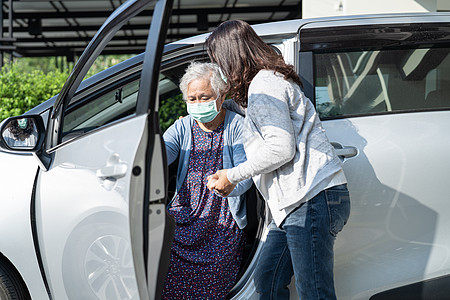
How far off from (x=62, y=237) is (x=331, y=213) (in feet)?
3.51

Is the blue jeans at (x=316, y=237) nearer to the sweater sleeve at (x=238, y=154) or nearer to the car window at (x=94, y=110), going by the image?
the sweater sleeve at (x=238, y=154)

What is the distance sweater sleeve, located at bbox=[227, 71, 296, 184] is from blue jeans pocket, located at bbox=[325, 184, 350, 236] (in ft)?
0.85

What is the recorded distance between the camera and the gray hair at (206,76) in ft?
8.45

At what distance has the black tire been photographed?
229cm

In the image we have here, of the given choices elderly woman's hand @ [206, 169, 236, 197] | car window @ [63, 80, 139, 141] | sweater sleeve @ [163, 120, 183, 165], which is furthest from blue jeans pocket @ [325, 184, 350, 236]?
car window @ [63, 80, 139, 141]

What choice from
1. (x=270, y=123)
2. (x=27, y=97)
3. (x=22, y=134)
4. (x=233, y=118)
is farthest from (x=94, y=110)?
(x=27, y=97)

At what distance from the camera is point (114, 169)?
1907mm

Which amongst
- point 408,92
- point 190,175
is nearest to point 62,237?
point 190,175

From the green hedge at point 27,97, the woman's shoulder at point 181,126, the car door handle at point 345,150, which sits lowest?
the green hedge at point 27,97

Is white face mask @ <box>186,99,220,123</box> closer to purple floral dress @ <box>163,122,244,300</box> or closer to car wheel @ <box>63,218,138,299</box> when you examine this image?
purple floral dress @ <box>163,122,244,300</box>

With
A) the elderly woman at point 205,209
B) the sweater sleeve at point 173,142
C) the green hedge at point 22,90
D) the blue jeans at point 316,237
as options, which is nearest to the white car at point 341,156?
the elderly woman at point 205,209

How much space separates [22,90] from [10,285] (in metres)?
3.59

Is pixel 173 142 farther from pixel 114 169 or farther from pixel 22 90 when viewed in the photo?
pixel 22 90

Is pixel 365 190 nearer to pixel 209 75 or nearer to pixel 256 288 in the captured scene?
pixel 256 288
